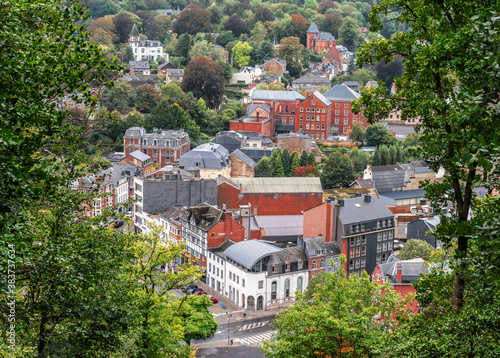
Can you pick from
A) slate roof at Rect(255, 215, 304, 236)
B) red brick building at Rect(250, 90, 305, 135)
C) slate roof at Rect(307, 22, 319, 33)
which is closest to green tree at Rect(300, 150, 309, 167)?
red brick building at Rect(250, 90, 305, 135)

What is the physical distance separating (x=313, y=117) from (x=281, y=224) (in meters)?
38.5

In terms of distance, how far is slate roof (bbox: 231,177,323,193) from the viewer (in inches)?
2482

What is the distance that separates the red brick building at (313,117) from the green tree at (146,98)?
2032 cm

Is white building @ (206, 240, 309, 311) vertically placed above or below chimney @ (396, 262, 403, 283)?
below

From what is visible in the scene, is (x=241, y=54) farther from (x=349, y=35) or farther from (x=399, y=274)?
(x=399, y=274)

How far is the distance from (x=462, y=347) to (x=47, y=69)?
848 cm

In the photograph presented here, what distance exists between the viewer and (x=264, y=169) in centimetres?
7444

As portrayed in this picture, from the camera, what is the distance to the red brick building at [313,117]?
94.6 meters

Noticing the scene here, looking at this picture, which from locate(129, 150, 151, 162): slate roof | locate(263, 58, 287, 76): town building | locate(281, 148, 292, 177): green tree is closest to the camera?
locate(129, 150, 151, 162): slate roof

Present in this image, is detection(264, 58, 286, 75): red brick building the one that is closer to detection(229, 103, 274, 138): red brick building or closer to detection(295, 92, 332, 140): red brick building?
detection(295, 92, 332, 140): red brick building

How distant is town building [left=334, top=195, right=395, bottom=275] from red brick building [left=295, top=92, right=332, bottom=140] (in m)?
42.1

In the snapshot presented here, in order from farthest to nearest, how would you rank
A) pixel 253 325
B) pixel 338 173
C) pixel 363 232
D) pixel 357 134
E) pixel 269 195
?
pixel 357 134 < pixel 338 173 < pixel 269 195 < pixel 363 232 < pixel 253 325

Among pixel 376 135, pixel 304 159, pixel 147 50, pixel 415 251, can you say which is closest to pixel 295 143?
pixel 304 159

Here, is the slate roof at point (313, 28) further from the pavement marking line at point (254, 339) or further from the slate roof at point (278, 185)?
the pavement marking line at point (254, 339)
